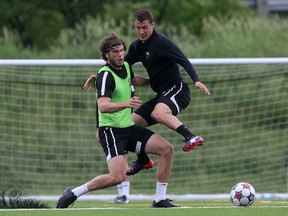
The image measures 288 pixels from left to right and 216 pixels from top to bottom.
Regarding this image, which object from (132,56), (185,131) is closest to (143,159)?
(185,131)

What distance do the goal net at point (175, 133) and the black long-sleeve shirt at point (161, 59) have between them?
214 inches

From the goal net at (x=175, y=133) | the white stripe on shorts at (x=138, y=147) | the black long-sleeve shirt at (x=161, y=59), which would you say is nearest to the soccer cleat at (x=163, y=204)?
the white stripe on shorts at (x=138, y=147)

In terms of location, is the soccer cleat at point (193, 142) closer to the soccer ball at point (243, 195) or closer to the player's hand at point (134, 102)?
the soccer ball at point (243, 195)

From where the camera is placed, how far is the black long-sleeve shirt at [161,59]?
11266mm

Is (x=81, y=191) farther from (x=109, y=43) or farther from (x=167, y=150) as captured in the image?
(x=109, y=43)

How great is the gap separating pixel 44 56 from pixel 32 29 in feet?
14.4

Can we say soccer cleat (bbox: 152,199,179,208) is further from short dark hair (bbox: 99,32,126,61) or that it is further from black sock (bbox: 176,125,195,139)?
short dark hair (bbox: 99,32,126,61)

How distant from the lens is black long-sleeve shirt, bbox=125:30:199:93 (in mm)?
11266

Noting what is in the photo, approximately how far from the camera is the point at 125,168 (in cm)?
1073

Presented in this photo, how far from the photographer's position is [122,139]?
10.8m

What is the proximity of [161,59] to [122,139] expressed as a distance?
1198mm

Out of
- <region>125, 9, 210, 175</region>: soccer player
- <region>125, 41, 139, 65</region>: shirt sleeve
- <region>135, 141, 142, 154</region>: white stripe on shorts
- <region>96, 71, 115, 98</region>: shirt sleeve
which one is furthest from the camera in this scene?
<region>125, 41, 139, 65</region>: shirt sleeve

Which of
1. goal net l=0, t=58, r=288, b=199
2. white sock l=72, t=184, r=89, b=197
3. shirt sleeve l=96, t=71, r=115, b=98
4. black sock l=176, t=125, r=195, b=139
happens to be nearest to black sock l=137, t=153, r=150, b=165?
black sock l=176, t=125, r=195, b=139

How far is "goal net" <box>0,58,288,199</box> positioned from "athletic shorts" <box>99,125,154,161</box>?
6.16m
